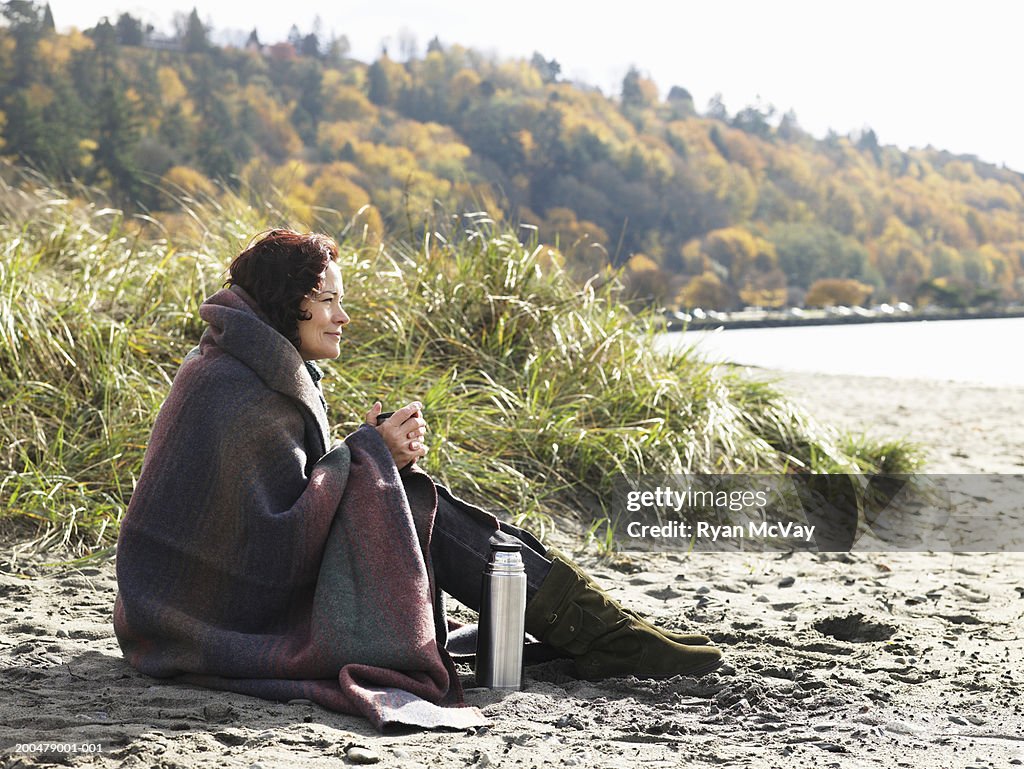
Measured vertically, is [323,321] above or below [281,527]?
above

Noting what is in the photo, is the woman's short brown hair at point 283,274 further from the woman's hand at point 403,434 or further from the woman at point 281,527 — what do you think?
the woman's hand at point 403,434

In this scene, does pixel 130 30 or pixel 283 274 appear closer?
pixel 283 274

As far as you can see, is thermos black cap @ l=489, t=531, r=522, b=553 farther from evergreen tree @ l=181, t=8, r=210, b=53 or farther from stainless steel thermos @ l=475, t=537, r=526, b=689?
evergreen tree @ l=181, t=8, r=210, b=53

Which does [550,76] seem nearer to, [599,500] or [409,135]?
[409,135]

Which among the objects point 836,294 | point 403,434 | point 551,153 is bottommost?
point 403,434

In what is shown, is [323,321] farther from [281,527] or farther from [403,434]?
[281,527]

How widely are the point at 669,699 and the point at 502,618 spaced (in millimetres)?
487

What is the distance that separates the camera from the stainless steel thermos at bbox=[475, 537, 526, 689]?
280 cm

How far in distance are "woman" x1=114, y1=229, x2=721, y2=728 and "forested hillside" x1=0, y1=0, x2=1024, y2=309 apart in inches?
994

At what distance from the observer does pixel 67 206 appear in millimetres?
7113

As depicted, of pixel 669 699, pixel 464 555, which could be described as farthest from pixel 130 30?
pixel 669 699

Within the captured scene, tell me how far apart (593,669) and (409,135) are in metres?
52.2

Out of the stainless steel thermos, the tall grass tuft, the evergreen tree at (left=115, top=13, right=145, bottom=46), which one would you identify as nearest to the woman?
the stainless steel thermos

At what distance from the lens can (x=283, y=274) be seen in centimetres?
274
